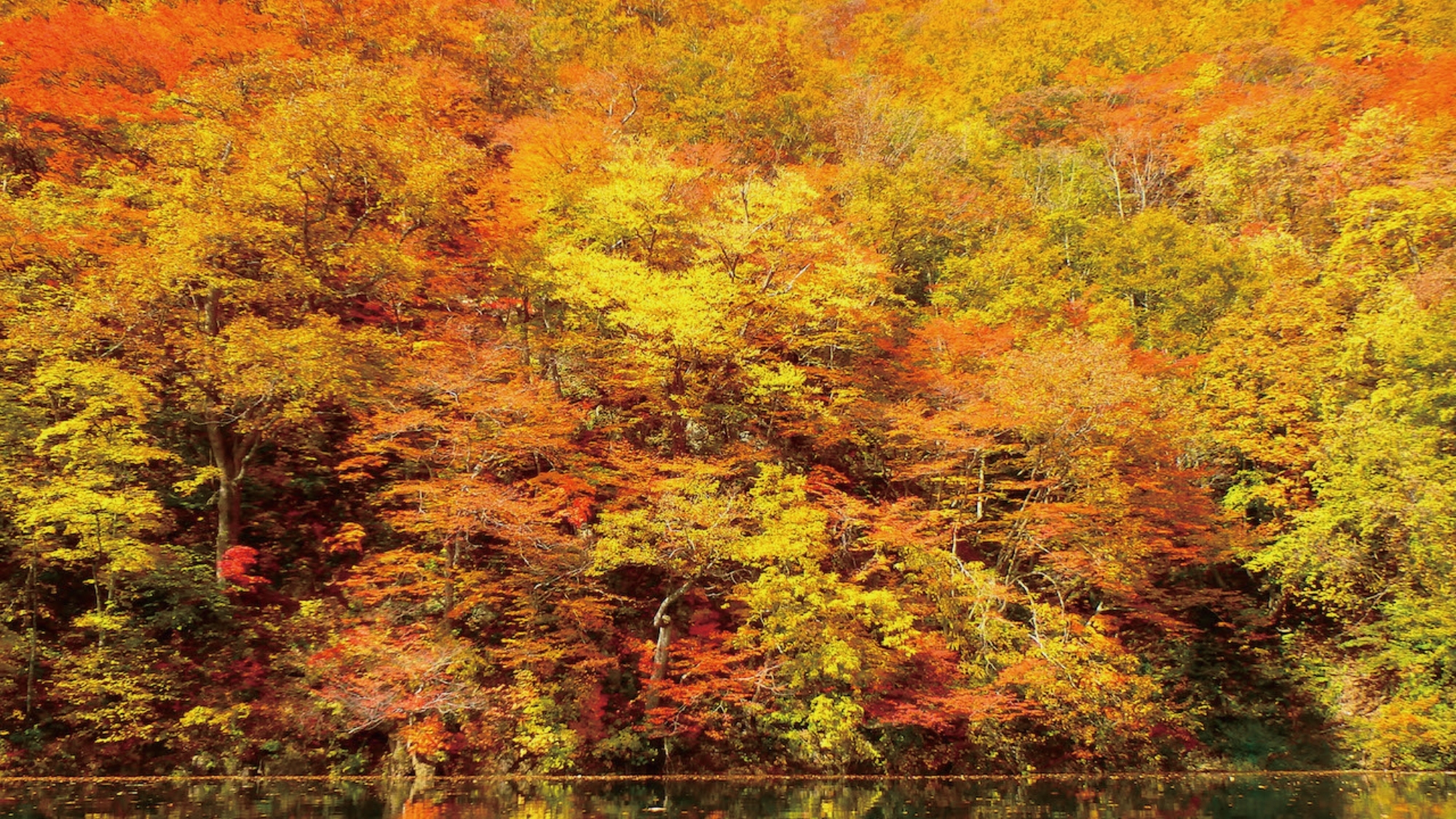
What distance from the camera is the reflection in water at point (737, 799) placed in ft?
31.1

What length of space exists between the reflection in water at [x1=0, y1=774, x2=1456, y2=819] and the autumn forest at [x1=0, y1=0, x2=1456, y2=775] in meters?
1.09

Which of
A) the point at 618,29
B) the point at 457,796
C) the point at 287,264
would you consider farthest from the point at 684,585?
the point at 618,29

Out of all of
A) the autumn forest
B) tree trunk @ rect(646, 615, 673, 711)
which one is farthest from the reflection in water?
tree trunk @ rect(646, 615, 673, 711)

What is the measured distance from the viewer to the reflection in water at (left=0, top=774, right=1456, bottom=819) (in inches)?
374

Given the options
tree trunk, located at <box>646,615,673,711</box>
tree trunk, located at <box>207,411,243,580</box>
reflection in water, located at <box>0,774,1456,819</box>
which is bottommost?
reflection in water, located at <box>0,774,1456,819</box>

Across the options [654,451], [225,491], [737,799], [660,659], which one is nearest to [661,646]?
[660,659]

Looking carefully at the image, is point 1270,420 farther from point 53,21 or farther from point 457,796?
point 53,21

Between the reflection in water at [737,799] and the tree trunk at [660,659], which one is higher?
the tree trunk at [660,659]

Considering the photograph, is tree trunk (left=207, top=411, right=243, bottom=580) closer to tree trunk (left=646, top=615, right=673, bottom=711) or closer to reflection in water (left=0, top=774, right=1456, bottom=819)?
reflection in water (left=0, top=774, right=1456, bottom=819)

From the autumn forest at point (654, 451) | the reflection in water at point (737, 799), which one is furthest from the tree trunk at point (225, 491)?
the reflection in water at point (737, 799)

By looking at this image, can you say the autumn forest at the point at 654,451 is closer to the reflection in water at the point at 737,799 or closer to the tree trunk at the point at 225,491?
the tree trunk at the point at 225,491

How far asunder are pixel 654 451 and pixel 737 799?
26.9 ft

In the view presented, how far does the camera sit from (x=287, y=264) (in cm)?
1540

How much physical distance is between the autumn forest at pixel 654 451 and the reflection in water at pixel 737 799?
3.57 ft
